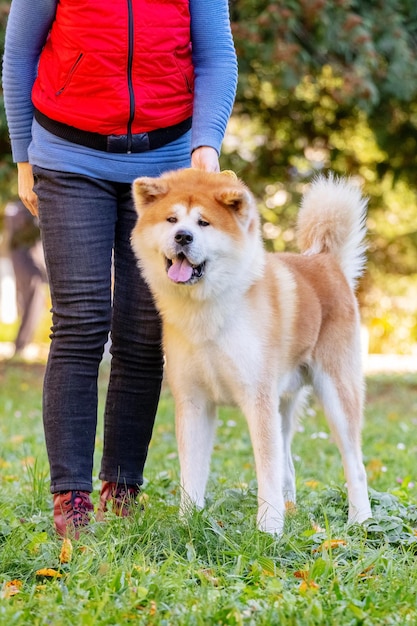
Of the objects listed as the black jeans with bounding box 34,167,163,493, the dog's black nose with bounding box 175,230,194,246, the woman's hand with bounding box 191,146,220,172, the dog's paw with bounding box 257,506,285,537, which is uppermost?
the woman's hand with bounding box 191,146,220,172

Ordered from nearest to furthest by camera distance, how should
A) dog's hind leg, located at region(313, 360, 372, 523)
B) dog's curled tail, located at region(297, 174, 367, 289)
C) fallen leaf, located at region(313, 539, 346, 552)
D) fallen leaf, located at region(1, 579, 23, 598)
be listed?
fallen leaf, located at region(1, 579, 23, 598)
fallen leaf, located at region(313, 539, 346, 552)
dog's hind leg, located at region(313, 360, 372, 523)
dog's curled tail, located at region(297, 174, 367, 289)

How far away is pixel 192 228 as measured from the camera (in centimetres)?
299

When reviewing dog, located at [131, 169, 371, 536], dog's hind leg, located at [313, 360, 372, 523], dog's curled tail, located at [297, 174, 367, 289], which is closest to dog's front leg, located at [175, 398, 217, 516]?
dog, located at [131, 169, 371, 536]

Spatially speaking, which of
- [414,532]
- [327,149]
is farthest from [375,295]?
[414,532]

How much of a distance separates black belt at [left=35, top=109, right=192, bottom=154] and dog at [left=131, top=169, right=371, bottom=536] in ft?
0.58

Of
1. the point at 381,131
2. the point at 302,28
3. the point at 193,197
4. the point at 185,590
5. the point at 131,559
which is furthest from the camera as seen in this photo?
the point at 381,131

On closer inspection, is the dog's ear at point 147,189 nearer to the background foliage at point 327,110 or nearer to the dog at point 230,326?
the dog at point 230,326

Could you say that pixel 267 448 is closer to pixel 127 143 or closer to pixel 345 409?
pixel 345 409

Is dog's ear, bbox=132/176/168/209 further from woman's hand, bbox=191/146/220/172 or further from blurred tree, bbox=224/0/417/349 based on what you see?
blurred tree, bbox=224/0/417/349

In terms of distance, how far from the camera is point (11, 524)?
3105mm

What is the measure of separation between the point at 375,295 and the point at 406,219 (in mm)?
1928

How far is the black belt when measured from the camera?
3.14 meters

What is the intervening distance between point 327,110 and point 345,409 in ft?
22.6

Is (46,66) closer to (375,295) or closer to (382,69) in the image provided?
(382,69)
